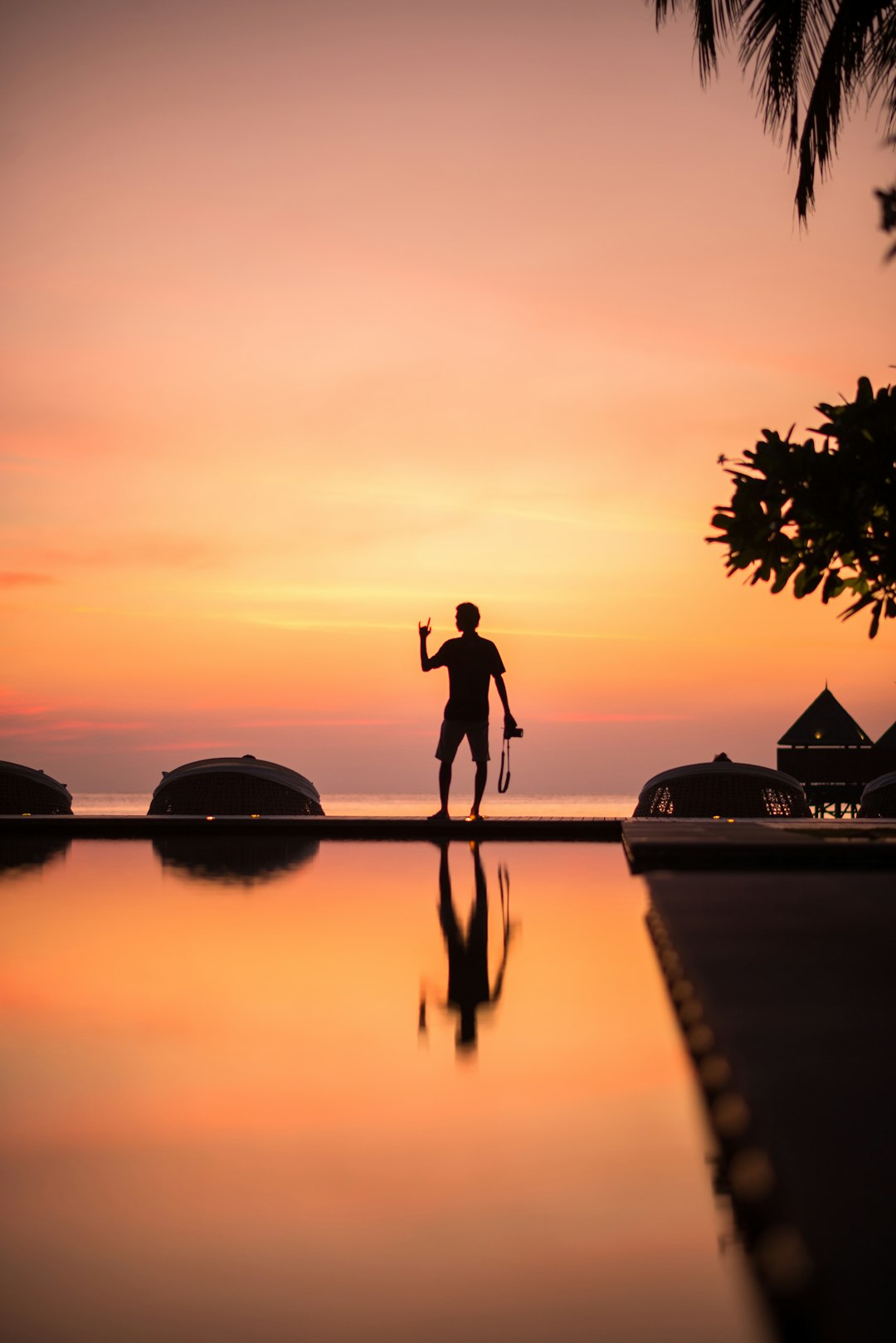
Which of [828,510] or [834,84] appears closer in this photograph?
[828,510]

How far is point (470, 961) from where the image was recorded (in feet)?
13.7

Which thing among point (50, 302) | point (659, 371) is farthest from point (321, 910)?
point (50, 302)

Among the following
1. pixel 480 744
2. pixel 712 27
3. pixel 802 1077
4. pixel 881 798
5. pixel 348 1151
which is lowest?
pixel 348 1151

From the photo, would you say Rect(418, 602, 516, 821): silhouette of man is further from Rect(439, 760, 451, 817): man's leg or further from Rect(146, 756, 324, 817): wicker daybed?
Rect(146, 756, 324, 817): wicker daybed

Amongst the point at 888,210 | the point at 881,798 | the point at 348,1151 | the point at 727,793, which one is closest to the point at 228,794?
the point at 727,793

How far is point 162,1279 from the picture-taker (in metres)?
1.59

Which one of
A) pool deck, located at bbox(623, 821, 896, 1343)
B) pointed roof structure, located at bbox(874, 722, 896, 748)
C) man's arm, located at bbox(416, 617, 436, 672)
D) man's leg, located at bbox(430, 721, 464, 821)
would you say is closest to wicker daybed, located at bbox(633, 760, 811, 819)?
man's leg, located at bbox(430, 721, 464, 821)

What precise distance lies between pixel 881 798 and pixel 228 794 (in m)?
6.02

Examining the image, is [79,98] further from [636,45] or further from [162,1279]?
[162,1279]

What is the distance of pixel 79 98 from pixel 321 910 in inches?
467

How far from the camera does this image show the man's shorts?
32.6 ft

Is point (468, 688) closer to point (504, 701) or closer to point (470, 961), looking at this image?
point (504, 701)

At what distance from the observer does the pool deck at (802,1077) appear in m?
1.10

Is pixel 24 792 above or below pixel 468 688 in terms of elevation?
below
